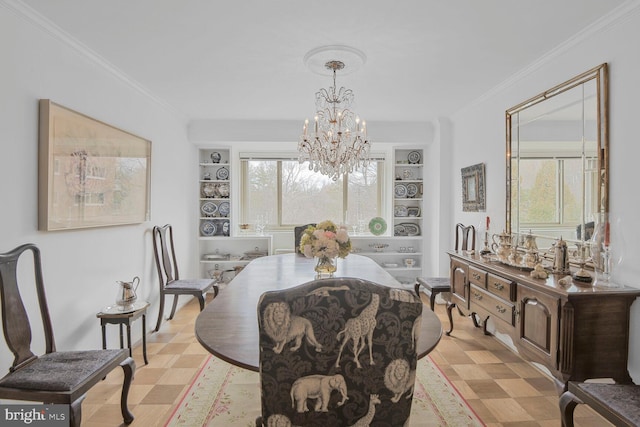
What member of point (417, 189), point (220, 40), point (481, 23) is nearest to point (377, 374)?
point (481, 23)

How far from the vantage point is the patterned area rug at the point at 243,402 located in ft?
7.25

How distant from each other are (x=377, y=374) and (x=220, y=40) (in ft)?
7.69

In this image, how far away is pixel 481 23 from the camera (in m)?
2.27

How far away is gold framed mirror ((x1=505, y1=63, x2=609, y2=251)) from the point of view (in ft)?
7.66

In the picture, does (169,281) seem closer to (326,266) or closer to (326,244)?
(326,266)

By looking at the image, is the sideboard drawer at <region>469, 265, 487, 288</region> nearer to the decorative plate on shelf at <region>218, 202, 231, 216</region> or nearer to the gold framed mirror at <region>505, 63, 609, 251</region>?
the gold framed mirror at <region>505, 63, 609, 251</region>

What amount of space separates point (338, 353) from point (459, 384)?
6.47 ft

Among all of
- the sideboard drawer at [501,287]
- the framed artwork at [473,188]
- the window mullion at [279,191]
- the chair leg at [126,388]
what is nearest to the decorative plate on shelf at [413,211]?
the framed artwork at [473,188]

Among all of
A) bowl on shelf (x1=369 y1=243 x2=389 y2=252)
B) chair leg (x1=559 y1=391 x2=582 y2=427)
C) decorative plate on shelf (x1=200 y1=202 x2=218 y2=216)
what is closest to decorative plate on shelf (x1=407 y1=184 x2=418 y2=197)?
bowl on shelf (x1=369 y1=243 x2=389 y2=252)

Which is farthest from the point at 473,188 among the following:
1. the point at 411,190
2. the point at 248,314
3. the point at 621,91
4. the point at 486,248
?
the point at 248,314

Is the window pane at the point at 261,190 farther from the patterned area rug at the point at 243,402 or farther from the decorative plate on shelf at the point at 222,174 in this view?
the patterned area rug at the point at 243,402

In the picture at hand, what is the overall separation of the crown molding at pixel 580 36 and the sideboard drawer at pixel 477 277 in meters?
1.71

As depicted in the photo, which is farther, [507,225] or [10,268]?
[507,225]

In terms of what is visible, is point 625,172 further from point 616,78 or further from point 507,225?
point 507,225
